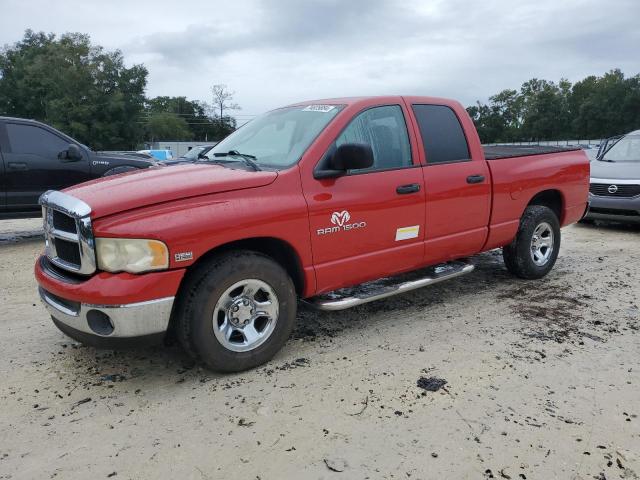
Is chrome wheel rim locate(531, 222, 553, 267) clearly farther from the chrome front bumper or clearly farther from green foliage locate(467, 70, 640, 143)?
green foliage locate(467, 70, 640, 143)

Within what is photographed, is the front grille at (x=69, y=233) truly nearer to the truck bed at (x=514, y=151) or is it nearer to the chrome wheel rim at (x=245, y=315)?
the chrome wheel rim at (x=245, y=315)

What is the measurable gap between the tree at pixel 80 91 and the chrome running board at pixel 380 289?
2347 inches

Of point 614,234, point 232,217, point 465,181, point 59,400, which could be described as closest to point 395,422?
point 232,217

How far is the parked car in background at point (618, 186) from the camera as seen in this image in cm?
847

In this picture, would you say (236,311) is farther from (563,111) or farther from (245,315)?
(563,111)

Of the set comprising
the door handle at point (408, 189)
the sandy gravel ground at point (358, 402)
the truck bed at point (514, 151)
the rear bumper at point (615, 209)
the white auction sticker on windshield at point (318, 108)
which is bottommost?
the sandy gravel ground at point (358, 402)

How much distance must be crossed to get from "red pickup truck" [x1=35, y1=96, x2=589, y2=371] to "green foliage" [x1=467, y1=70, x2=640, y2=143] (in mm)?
61993

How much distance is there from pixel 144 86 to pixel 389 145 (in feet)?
214

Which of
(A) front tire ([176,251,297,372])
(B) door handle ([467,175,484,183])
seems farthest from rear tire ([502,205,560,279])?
(A) front tire ([176,251,297,372])

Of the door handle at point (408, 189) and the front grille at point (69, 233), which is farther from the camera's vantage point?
the door handle at point (408, 189)

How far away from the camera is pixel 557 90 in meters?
88.9

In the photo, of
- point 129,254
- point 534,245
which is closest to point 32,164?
point 129,254

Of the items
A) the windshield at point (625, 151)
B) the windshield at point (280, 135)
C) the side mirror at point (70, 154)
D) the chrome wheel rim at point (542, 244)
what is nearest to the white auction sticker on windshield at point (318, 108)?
the windshield at point (280, 135)

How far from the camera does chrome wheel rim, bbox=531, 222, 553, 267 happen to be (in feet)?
18.5
